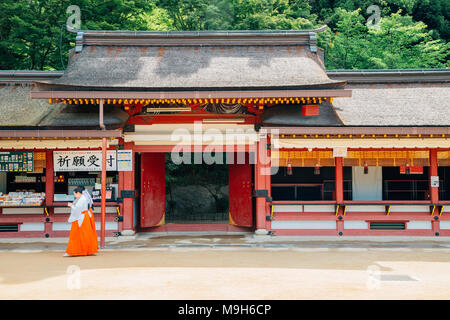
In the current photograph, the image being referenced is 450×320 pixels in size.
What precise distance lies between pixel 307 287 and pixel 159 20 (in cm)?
2302

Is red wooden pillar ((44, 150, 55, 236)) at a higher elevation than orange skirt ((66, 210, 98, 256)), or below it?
higher

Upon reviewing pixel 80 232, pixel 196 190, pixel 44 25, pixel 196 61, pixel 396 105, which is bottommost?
pixel 80 232

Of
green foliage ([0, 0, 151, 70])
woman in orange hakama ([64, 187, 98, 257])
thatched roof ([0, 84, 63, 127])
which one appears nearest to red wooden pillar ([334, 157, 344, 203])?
woman in orange hakama ([64, 187, 98, 257])

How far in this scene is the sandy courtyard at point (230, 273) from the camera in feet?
22.8

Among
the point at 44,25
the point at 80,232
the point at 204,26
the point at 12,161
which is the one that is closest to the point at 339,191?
the point at 80,232

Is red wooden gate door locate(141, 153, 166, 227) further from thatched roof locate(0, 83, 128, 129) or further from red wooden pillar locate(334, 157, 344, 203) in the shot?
red wooden pillar locate(334, 157, 344, 203)

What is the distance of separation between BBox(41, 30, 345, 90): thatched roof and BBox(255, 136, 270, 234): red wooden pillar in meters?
1.99

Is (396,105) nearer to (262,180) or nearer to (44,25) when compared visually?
(262,180)

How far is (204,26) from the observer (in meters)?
24.8

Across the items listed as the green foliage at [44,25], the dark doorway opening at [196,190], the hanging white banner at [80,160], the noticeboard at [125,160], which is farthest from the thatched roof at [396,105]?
the green foliage at [44,25]

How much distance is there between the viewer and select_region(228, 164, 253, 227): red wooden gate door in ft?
50.1

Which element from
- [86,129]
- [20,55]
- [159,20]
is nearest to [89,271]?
[86,129]

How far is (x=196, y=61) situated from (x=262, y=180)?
176 inches

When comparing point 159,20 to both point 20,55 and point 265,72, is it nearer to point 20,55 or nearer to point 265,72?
point 20,55
